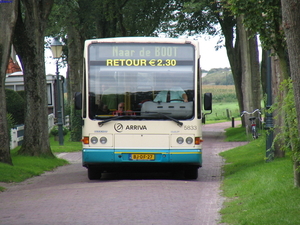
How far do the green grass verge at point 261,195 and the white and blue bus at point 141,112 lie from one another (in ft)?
4.65

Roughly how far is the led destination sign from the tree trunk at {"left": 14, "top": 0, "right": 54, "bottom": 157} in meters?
5.71

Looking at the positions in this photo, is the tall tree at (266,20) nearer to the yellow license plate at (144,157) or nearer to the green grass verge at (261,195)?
the green grass verge at (261,195)

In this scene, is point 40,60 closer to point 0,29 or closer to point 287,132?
point 0,29

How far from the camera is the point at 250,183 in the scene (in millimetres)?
11938

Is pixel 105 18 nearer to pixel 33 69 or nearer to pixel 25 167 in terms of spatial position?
pixel 33 69

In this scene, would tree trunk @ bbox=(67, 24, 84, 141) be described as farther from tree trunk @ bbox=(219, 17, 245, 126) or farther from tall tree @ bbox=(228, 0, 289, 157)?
tall tree @ bbox=(228, 0, 289, 157)

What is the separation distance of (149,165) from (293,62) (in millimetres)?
5863

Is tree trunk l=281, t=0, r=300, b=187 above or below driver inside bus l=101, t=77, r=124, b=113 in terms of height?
above

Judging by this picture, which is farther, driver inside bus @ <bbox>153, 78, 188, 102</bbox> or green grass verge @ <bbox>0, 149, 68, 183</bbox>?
green grass verge @ <bbox>0, 149, 68, 183</bbox>

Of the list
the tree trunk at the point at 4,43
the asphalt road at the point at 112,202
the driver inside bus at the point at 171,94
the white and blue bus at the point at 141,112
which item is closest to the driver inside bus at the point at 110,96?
the white and blue bus at the point at 141,112

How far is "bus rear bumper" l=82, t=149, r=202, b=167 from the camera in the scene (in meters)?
13.0

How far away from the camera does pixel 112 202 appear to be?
384 inches

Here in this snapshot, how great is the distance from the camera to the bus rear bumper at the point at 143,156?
13.0m

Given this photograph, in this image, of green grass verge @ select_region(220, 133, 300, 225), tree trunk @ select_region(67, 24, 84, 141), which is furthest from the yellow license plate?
tree trunk @ select_region(67, 24, 84, 141)
